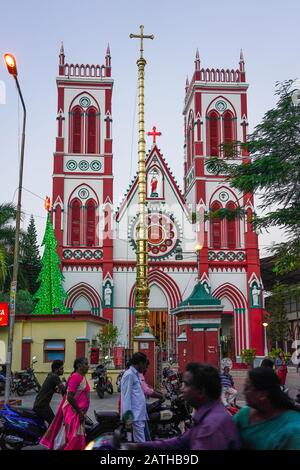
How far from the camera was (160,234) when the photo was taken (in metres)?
36.6

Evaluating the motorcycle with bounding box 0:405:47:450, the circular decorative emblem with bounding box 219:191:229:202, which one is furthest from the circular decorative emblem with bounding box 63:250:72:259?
the motorcycle with bounding box 0:405:47:450

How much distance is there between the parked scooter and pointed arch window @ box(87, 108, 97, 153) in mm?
20570

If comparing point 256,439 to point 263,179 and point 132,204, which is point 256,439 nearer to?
point 263,179

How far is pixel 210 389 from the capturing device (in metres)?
3.67

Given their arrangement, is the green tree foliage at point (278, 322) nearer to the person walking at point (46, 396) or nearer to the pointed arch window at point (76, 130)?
the pointed arch window at point (76, 130)

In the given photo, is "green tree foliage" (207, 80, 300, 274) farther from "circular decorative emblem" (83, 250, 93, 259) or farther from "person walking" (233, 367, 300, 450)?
"circular decorative emblem" (83, 250, 93, 259)

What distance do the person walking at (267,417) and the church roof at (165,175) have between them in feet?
109

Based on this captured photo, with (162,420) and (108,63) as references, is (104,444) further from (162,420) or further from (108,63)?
(108,63)

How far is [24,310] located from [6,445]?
25.5 metres

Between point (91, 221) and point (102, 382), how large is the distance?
1915 cm

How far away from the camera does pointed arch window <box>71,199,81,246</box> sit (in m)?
36.0

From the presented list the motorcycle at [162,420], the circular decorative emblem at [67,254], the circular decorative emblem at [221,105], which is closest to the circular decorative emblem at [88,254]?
the circular decorative emblem at [67,254]

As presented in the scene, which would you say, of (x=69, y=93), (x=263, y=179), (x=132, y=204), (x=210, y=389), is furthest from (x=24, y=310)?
(x=210, y=389)

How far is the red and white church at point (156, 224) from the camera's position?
34969mm
